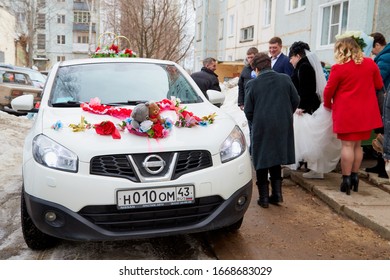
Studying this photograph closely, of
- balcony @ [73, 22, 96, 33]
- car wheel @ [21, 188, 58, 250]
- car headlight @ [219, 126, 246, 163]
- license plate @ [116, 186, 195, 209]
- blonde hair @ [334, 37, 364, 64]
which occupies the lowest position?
car wheel @ [21, 188, 58, 250]

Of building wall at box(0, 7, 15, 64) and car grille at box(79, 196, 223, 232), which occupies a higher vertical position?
building wall at box(0, 7, 15, 64)

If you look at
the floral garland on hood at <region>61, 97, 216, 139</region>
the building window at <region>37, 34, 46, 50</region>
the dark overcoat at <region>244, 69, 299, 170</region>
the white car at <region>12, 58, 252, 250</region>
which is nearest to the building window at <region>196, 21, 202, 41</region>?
the dark overcoat at <region>244, 69, 299, 170</region>

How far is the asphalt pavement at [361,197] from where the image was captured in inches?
159

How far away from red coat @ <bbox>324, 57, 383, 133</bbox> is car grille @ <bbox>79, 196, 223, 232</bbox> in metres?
2.26

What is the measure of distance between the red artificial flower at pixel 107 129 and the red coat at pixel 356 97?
2.76 meters

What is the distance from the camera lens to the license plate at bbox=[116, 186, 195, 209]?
291 centimetres

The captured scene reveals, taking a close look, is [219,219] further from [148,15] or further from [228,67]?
[228,67]

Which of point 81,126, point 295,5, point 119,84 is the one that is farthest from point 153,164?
point 295,5

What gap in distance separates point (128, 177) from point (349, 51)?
3060 millimetres

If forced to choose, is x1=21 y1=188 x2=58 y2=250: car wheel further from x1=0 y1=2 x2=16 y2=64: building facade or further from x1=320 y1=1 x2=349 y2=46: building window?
x1=0 y1=2 x2=16 y2=64: building facade

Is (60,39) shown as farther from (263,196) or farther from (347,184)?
(347,184)

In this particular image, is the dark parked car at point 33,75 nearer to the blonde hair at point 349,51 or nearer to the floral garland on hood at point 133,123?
the floral garland on hood at point 133,123

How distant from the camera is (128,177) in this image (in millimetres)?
2938

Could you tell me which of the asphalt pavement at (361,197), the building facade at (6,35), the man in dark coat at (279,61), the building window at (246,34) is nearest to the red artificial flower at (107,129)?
the asphalt pavement at (361,197)
